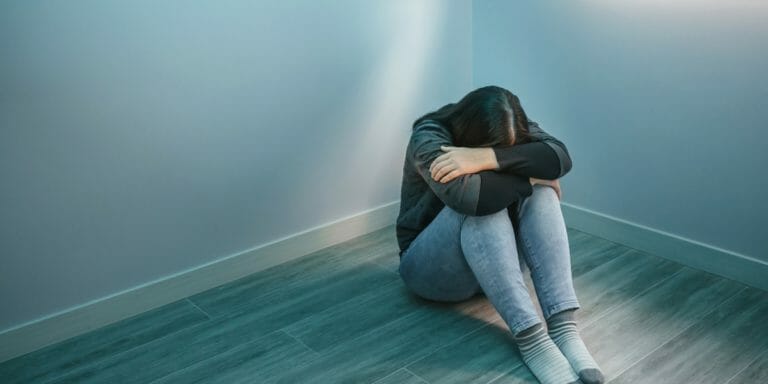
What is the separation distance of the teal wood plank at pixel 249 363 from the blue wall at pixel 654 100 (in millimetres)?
1202

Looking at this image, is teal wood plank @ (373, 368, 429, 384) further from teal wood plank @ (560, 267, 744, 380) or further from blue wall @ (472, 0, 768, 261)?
blue wall @ (472, 0, 768, 261)

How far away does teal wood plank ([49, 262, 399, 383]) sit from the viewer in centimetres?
186

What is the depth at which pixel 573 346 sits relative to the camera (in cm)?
168

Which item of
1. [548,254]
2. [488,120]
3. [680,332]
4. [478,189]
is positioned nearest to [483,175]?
[478,189]

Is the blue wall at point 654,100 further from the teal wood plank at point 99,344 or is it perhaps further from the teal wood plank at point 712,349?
the teal wood plank at point 99,344

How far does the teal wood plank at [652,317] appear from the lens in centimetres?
176

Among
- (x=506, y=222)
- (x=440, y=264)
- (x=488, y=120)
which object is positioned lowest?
(x=440, y=264)

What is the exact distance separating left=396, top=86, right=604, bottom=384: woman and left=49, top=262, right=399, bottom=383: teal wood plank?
0.44 m

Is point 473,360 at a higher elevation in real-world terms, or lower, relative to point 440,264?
→ lower

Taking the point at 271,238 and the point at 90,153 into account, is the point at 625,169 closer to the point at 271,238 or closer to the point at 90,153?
the point at 271,238

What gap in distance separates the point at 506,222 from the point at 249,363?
764mm

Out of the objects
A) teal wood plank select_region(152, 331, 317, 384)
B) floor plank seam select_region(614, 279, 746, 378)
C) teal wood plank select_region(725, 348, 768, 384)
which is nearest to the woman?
floor plank seam select_region(614, 279, 746, 378)

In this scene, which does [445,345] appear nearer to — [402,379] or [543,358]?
[402,379]

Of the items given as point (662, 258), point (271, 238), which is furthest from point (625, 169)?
point (271, 238)
